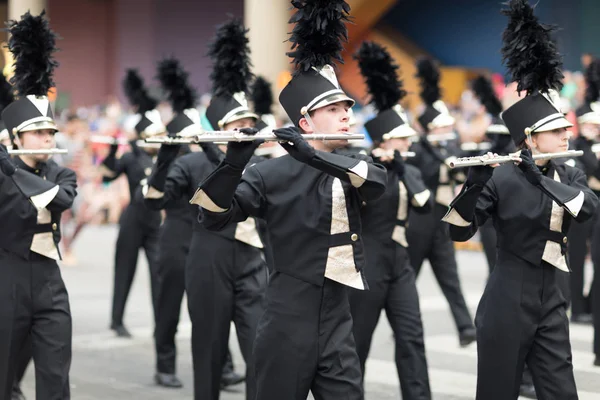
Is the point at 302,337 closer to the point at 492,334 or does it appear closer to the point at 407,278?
the point at 492,334

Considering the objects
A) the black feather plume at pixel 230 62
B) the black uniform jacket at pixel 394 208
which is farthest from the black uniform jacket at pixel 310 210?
the black feather plume at pixel 230 62

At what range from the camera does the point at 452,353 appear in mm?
9828

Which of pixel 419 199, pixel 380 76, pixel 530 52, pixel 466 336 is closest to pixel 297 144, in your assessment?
pixel 530 52

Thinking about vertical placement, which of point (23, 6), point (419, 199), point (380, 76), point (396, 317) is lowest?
point (396, 317)

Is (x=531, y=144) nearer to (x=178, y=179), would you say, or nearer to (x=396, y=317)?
(x=396, y=317)

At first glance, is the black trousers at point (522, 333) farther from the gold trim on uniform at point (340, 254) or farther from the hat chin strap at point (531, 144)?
the gold trim on uniform at point (340, 254)

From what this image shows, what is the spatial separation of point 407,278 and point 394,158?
98 cm

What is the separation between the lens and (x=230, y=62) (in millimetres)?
8281

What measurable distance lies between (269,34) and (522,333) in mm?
16211

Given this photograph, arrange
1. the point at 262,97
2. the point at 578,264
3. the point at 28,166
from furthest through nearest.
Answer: the point at 578,264
the point at 262,97
the point at 28,166

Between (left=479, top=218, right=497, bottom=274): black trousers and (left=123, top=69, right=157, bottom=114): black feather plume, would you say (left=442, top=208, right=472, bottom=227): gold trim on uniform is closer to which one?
(left=479, top=218, right=497, bottom=274): black trousers

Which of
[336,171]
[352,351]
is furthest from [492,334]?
[336,171]

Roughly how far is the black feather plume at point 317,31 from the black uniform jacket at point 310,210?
1.86ft

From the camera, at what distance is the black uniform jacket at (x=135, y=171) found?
1083 cm
